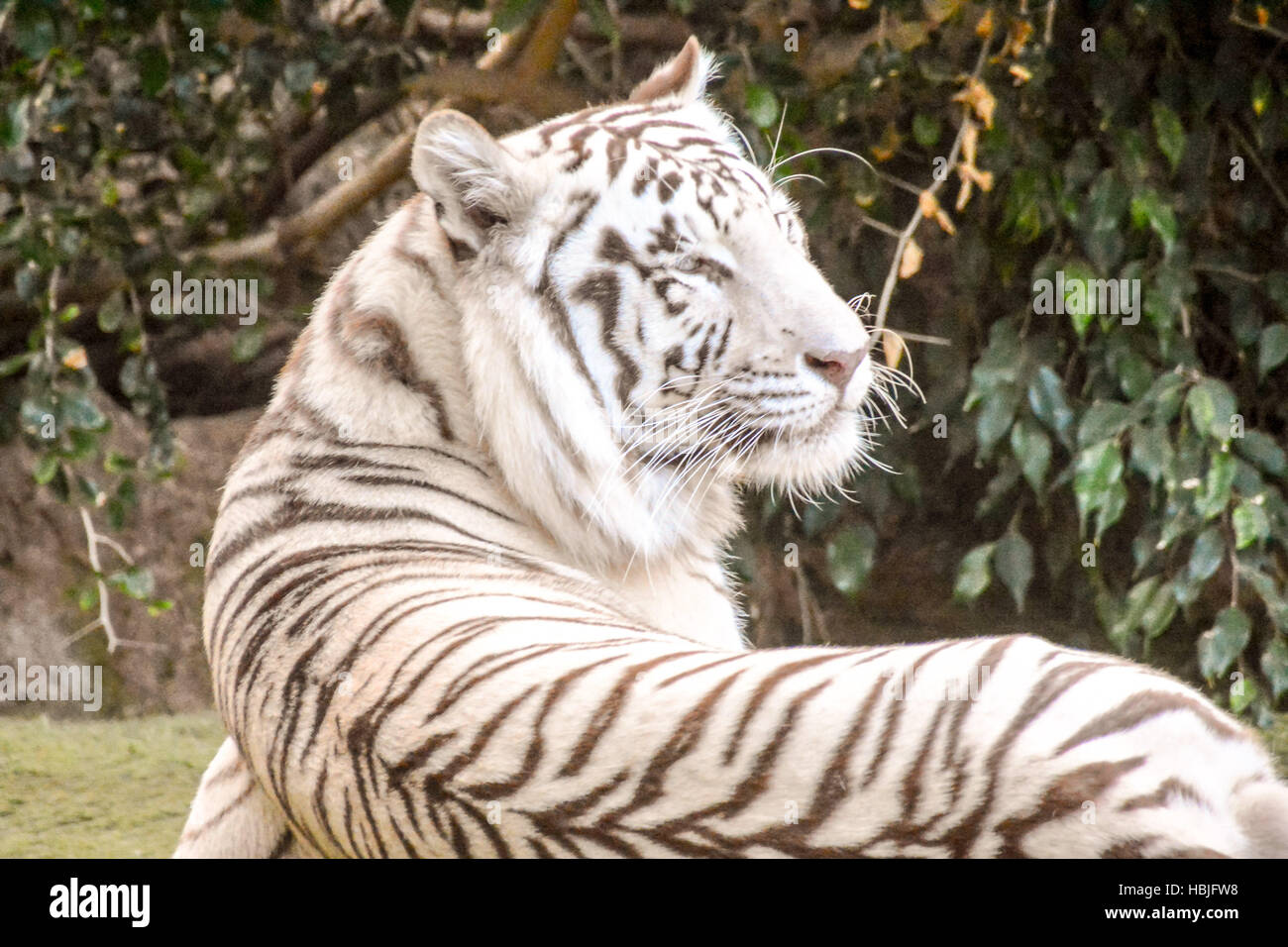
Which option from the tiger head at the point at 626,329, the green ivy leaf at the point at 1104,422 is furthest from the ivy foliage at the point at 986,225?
the tiger head at the point at 626,329

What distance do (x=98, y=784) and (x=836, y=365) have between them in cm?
106

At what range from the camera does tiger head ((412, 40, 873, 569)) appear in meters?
1.21

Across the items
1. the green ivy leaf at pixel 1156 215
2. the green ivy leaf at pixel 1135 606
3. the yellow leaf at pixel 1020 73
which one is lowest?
the green ivy leaf at pixel 1135 606

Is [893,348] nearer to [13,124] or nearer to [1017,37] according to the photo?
[1017,37]

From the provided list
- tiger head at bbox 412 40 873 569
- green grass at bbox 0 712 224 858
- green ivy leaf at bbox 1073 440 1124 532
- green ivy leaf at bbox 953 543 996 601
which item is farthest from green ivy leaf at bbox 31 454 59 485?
green ivy leaf at bbox 1073 440 1124 532

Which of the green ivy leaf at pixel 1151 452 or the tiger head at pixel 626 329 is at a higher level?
the tiger head at pixel 626 329

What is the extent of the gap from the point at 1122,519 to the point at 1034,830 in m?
1.76

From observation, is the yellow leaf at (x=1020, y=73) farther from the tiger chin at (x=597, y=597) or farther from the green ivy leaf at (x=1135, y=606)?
the green ivy leaf at (x=1135, y=606)

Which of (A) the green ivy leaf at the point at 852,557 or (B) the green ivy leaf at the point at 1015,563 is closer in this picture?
(B) the green ivy leaf at the point at 1015,563

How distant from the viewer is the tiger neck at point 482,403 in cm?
120

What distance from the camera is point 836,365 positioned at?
47.8 inches

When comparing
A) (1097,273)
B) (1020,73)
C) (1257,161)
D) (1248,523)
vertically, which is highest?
(1020,73)

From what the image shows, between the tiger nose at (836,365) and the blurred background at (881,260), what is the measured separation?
1.55 ft

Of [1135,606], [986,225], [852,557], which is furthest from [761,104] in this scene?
[1135,606]
